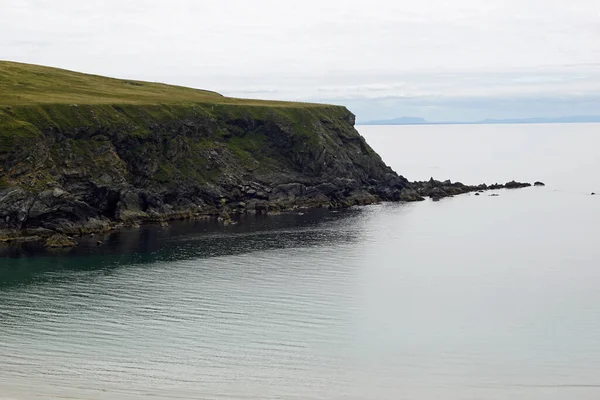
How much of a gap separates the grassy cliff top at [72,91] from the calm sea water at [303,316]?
140ft

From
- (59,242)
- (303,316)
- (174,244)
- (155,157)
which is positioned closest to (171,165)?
(155,157)

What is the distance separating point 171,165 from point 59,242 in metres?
42.5

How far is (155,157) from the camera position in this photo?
152 meters

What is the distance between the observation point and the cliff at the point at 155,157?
4958 inches

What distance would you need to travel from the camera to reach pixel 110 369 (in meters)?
61.3

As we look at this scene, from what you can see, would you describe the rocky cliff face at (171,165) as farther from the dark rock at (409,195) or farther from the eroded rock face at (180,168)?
the dark rock at (409,195)

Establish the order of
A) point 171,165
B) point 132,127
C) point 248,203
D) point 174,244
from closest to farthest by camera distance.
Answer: point 174,244 < point 132,127 < point 171,165 < point 248,203

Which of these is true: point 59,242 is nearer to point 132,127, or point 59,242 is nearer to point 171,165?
point 171,165

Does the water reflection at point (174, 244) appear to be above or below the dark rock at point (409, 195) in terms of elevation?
below

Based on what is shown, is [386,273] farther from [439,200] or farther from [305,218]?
[439,200]

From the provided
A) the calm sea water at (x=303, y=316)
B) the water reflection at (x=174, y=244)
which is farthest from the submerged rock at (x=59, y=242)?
the calm sea water at (x=303, y=316)

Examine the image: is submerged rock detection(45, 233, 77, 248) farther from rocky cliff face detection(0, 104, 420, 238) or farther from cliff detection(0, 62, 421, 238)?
cliff detection(0, 62, 421, 238)

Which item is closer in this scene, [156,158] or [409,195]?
[156,158]

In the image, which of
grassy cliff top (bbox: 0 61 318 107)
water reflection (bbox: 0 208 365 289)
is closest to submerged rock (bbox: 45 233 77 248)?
water reflection (bbox: 0 208 365 289)
